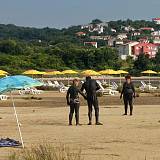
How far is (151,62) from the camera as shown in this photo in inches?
4660

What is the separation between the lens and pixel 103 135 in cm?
Result: 1588

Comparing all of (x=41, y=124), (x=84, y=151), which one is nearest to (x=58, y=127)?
(x=41, y=124)

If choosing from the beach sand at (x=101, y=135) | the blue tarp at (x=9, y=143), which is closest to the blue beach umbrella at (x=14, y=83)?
the blue tarp at (x=9, y=143)

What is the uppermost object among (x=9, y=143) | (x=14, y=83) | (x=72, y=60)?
(x=72, y=60)

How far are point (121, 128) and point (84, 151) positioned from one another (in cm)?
509

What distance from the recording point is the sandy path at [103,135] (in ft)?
40.8

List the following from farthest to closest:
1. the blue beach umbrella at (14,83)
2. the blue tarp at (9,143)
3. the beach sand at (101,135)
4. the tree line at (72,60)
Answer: the tree line at (72,60) → the blue tarp at (9,143) → the blue beach umbrella at (14,83) → the beach sand at (101,135)

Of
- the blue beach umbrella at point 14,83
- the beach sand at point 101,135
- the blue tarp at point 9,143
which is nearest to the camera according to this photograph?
the beach sand at point 101,135

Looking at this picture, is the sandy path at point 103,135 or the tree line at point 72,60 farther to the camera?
the tree line at point 72,60

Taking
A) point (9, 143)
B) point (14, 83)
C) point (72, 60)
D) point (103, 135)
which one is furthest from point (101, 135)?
point (72, 60)

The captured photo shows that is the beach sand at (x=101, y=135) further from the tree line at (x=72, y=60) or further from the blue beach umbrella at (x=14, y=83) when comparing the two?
the tree line at (x=72, y=60)

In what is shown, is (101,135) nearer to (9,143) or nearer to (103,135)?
(103,135)

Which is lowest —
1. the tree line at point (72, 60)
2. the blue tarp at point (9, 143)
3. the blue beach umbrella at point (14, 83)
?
the blue tarp at point (9, 143)

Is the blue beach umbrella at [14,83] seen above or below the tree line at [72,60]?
below
